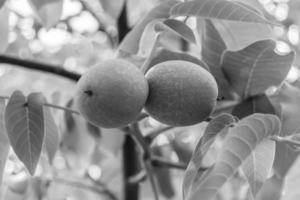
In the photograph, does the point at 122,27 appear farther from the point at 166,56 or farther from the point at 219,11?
the point at 219,11

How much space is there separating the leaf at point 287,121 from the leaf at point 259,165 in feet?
0.69

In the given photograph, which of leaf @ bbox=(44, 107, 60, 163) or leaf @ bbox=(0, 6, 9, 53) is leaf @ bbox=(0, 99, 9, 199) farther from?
leaf @ bbox=(0, 6, 9, 53)

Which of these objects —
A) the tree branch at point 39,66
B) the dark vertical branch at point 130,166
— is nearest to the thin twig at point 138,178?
the dark vertical branch at point 130,166

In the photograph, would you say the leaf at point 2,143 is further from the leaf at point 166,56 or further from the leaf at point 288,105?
the leaf at point 288,105

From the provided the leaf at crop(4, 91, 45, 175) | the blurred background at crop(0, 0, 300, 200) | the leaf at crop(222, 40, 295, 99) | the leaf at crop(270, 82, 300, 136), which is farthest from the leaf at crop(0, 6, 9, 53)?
the leaf at crop(270, 82, 300, 136)

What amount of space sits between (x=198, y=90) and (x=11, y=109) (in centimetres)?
39

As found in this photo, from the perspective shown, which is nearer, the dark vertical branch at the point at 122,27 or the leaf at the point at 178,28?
the leaf at the point at 178,28

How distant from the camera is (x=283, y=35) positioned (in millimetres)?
2396

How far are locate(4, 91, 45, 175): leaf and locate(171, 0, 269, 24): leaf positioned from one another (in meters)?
0.36

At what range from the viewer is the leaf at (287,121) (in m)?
1.09

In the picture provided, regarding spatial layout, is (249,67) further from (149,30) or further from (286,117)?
(149,30)

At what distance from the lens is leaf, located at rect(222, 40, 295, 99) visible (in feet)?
3.69

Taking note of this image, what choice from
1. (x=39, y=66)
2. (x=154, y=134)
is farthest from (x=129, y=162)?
(x=39, y=66)

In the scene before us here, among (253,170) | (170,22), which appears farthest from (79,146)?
(253,170)
